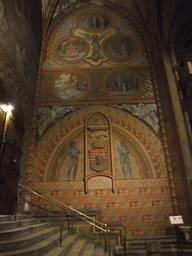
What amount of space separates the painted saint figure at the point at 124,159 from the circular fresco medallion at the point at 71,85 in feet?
10.2


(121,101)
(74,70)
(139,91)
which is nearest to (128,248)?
(121,101)

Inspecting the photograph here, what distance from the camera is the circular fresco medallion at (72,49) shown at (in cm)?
1036

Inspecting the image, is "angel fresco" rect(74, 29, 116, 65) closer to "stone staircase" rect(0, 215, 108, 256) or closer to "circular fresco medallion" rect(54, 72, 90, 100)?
"circular fresco medallion" rect(54, 72, 90, 100)

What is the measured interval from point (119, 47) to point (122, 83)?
96.4 inches

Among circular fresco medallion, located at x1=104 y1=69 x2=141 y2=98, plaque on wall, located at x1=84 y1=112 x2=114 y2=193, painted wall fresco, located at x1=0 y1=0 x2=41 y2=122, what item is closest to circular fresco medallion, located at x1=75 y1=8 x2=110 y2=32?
painted wall fresco, located at x1=0 y1=0 x2=41 y2=122

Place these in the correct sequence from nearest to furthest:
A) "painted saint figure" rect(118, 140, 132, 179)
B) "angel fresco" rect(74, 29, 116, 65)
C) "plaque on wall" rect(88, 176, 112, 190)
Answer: "plaque on wall" rect(88, 176, 112, 190)
"painted saint figure" rect(118, 140, 132, 179)
"angel fresco" rect(74, 29, 116, 65)

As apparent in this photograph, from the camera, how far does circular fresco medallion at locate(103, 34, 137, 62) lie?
10.3m

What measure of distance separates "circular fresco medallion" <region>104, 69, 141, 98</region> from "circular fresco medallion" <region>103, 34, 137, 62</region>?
985 mm

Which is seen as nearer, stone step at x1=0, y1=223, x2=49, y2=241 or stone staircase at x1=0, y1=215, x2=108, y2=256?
stone staircase at x1=0, y1=215, x2=108, y2=256

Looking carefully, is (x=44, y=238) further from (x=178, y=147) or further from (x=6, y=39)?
(x=6, y=39)

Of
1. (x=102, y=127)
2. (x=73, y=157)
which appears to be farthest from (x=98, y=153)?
(x=102, y=127)

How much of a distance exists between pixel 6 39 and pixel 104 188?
656 cm

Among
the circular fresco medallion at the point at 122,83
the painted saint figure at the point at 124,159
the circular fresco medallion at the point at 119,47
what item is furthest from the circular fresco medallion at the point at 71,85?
the painted saint figure at the point at 124,159

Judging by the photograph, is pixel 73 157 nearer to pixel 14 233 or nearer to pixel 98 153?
pixel 98 153
